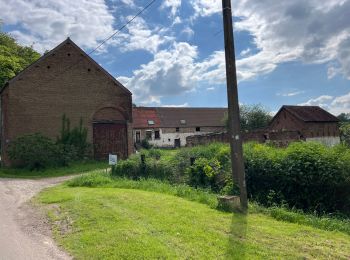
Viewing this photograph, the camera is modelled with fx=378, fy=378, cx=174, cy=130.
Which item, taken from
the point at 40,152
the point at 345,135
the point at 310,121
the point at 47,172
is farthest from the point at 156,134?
the point at 47,172

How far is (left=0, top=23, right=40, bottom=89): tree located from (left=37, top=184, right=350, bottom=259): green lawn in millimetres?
35976

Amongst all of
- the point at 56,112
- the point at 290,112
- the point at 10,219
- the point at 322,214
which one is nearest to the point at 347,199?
the point at 322,214

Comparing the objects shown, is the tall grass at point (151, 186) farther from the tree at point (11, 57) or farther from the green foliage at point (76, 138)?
the tree at point (11, 57)

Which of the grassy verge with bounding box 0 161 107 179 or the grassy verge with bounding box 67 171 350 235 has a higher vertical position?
the grassy verge with bounding box 0 161 107 179

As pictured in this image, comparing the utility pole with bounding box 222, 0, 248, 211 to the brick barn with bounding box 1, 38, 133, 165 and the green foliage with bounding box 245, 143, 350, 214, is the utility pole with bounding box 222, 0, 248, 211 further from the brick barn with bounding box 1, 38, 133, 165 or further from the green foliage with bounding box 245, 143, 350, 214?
the brick barn with bounding box 1, 38, 133, 165

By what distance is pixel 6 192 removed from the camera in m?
16.5

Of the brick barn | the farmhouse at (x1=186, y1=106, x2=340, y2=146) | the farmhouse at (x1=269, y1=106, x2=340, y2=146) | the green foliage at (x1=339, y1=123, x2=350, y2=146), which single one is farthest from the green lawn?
the farmhouse at (x1=269, y1=106, x2=340, y2=146)

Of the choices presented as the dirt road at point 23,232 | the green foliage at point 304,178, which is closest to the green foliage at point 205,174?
the green foliage at point 304,178

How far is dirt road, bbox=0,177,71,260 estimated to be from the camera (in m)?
7.00

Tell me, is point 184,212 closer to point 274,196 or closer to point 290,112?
point 274,196

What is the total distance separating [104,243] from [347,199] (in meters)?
6.96

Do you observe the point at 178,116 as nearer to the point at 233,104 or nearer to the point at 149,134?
the point at 149,134

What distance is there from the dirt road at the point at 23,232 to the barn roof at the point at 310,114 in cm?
3982

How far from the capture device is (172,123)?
2598 inches
